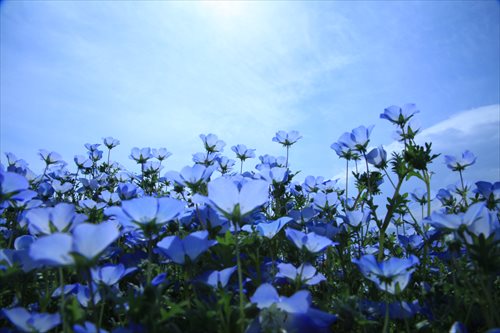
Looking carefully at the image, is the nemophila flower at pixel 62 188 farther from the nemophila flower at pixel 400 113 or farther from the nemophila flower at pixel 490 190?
the nemophila flower at pixel 490 190

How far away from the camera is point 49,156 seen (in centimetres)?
533

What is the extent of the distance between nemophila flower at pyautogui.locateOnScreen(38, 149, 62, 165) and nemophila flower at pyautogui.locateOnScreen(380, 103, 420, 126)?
4.98m

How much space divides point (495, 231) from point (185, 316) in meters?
1.65

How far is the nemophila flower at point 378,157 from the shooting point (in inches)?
125

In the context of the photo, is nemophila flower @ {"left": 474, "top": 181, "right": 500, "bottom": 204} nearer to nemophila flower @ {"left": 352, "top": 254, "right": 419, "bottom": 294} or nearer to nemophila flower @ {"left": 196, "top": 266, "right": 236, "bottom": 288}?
nemophila flower @ {"left": 352, "top": 254, "right": 419, "bottom": 294}

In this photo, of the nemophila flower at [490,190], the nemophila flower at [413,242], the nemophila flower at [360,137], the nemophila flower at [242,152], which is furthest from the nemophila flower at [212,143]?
the nemophila flower at [490,190]

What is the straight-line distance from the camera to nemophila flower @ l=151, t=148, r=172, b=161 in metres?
6.39

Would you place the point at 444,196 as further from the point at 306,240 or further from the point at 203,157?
the point at 203,157

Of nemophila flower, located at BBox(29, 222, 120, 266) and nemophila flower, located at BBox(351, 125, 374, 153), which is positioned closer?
nemophila flower, located at BBox(29, 222, 120, 266)

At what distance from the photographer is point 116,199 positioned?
386 centimetres

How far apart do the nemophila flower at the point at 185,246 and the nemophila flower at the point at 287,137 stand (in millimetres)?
4079

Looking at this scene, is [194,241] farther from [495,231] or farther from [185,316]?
[495,231]

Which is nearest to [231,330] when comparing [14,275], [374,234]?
[14,275]

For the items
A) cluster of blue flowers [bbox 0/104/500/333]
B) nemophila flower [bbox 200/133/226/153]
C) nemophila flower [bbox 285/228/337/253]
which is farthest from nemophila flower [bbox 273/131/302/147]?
nemophila flower [bbox 285/228/337/253]
